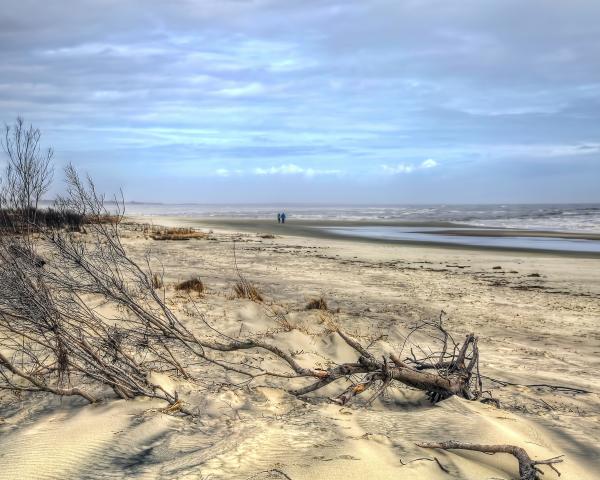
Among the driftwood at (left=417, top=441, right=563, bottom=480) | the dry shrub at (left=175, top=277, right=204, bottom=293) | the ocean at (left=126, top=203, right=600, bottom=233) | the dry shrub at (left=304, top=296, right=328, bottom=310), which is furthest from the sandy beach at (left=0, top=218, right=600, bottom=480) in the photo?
the ocean at (left=126, top=203, right=600, bottom=233)

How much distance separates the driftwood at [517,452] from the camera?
9.50ft

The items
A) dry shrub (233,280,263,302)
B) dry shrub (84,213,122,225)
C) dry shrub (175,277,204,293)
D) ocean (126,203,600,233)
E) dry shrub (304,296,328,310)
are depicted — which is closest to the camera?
dry shrub (84,213,122,225)

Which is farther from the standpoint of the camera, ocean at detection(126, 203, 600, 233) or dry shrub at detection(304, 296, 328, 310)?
ocean at detection(126, 203, 600, 233)

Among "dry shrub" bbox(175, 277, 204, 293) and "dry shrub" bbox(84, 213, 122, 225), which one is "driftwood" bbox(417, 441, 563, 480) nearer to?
"dry shrub" bbox(84, 213, 122, 225)

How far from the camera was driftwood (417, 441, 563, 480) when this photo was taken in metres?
2.90

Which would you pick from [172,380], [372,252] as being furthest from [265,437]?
[372,252]

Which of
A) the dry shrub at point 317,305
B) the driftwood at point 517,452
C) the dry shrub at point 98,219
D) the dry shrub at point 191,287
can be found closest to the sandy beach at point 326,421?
the driftwood at point 517,452

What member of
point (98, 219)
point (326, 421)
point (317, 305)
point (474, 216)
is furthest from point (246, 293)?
point (474, 216)

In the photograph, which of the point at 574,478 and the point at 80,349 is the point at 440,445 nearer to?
the point at 574,478

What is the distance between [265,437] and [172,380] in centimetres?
147

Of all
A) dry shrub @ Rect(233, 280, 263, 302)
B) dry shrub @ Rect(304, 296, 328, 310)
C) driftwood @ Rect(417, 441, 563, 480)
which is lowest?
dry shrub @ Rect(304, 296, 328, 310)

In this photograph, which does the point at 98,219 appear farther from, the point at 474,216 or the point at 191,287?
the point at 474,216

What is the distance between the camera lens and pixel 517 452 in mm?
3045

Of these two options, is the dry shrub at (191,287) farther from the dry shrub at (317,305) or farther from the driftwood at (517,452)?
the driftwood at (517,452)
